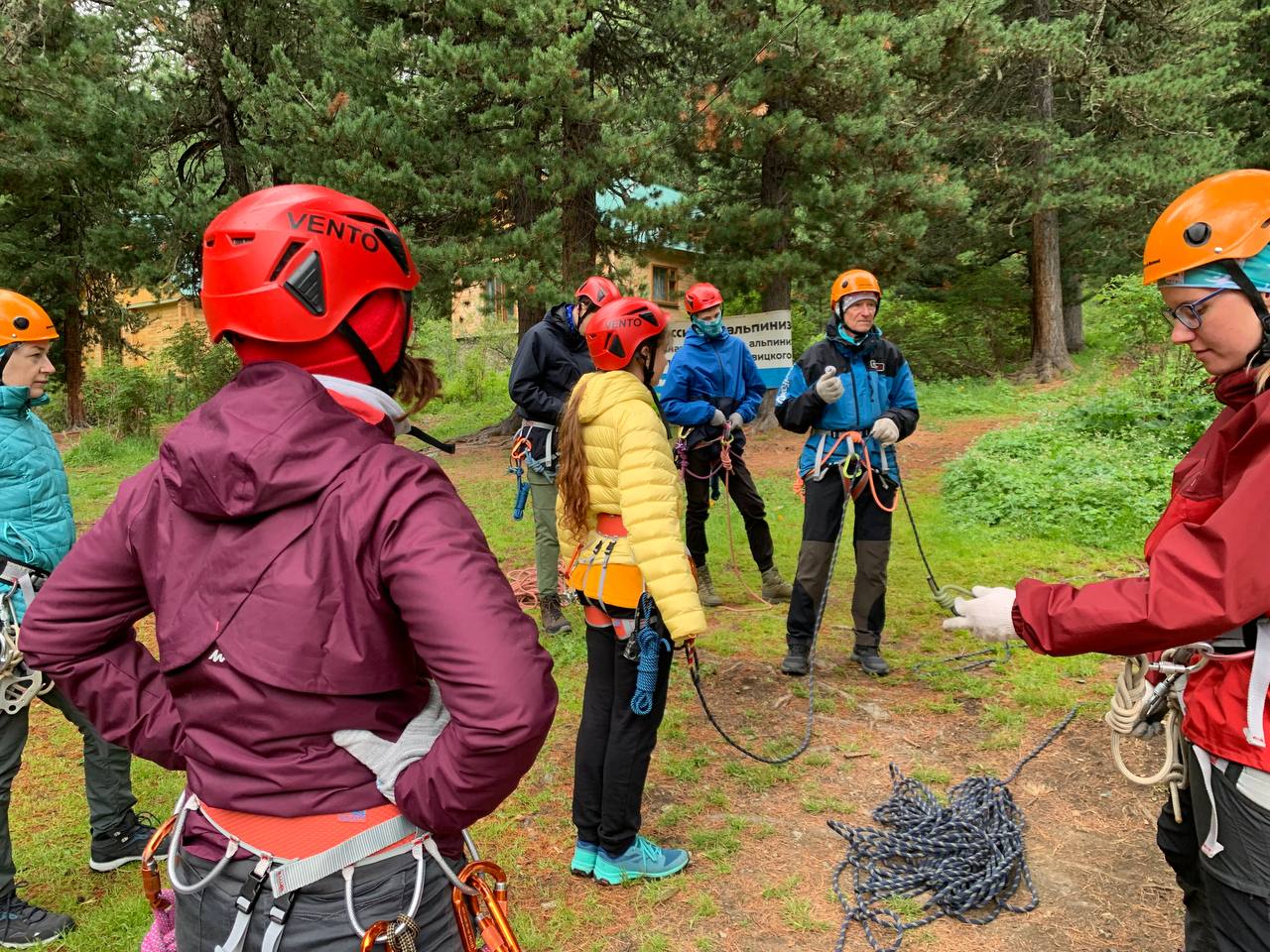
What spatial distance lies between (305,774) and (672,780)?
3181 millimetres

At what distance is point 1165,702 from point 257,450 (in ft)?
7.41

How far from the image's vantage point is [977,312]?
21391 mm

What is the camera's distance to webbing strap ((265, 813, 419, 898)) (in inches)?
59.4

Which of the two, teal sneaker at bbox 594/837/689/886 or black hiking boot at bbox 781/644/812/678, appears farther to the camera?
black hiking boot at bbox 781/644/812/678

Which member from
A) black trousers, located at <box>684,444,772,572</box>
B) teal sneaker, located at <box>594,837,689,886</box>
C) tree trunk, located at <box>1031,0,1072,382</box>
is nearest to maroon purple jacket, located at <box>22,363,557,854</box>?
teal sneaker, located at <box>594,837,689,886</box>

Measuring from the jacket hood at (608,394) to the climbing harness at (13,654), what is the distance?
2.14 meters

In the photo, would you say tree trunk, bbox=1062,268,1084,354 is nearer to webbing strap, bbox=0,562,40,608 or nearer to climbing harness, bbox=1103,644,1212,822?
climbing harness, bbox=1103,644,1212,822

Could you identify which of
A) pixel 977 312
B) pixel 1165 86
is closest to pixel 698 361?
pixel 1165 86

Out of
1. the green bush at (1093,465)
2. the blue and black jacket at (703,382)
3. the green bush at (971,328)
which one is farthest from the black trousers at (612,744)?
the green bush at (971,328)

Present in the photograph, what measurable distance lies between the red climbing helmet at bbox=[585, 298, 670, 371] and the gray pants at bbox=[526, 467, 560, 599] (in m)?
2.87

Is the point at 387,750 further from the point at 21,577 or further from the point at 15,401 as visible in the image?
the point at 15,401

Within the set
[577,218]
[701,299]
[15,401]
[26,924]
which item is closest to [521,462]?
[701,299]

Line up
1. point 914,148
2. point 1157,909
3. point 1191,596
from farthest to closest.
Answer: point 914,148, point 1157,909, point 1191,596

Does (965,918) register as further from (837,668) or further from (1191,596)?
(837,668)
